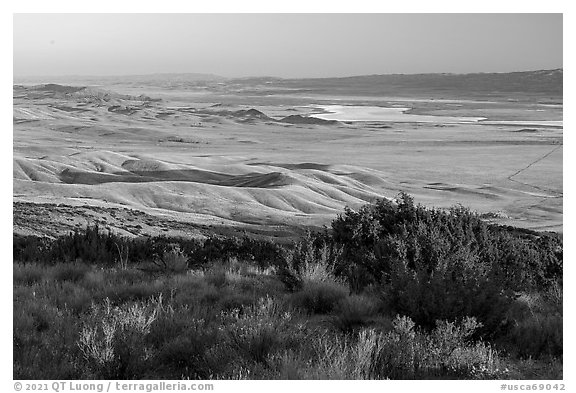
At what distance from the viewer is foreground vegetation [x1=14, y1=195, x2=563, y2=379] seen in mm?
3848

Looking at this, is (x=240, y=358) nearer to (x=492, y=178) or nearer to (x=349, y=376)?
(x=349, y=376)

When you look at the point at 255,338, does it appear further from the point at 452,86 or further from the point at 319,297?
the point at 452,86

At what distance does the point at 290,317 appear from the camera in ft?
15.1

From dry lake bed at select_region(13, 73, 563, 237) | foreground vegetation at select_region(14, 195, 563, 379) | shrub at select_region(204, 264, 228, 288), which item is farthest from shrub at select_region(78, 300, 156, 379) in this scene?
dry lake bed at select_region(13, 73, 563, 237)

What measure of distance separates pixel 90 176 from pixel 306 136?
56.6m

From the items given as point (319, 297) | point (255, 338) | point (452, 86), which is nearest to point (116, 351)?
point (255, 338)

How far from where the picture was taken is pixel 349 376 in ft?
11.8

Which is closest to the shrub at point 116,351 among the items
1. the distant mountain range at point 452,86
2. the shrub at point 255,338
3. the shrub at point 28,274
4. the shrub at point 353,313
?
the shrub at point 255,338

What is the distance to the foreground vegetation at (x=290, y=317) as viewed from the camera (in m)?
3.85

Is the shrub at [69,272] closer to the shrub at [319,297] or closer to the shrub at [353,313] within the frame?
the shrub at [319,297]

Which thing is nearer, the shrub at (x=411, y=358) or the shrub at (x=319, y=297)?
the shrub at (x=411, y=358)

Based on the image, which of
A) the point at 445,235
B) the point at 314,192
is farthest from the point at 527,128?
the point at 445,235

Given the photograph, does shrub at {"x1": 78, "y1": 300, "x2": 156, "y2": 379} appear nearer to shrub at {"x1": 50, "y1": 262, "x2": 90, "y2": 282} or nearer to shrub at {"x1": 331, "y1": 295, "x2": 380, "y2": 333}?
shrub at {"x1": 331, "y1": 295, "x2": 380, "y2": 333}

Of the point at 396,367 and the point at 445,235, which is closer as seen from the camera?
the point at 396,367
